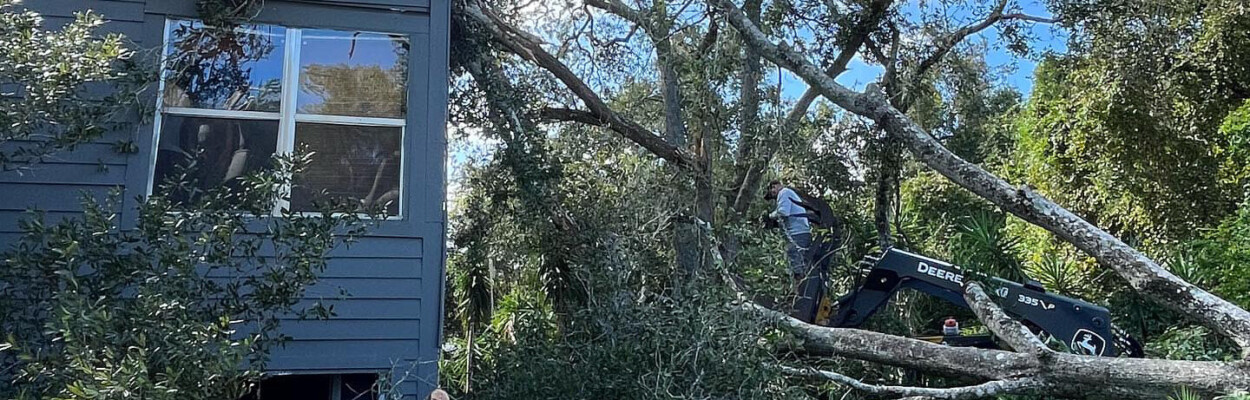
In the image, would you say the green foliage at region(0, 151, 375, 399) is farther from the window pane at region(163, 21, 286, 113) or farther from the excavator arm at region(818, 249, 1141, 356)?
the excavator arm at region(818, 249, 1141, 356)

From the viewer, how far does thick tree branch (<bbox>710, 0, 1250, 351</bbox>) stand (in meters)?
6.51

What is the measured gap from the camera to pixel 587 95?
923cm

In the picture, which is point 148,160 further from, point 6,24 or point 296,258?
point 296,258

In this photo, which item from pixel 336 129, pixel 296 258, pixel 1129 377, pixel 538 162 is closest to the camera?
pixel 296 258

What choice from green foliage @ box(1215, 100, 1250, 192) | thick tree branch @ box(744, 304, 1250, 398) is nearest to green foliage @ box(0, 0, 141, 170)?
thick tree branch @ box(744, 304, 1250, 398)

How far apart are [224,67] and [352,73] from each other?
0.77 m

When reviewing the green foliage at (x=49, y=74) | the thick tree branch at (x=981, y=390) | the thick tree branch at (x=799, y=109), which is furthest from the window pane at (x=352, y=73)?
the thick tree branch at (x=799, y=109)

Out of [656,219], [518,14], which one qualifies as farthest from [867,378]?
[518,14]

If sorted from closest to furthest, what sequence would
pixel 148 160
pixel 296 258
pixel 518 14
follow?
pixel 296 258 → pixel 148 160 → pixel 518 14

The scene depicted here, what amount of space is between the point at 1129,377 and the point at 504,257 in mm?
5154

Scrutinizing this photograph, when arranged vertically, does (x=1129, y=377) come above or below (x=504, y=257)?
below

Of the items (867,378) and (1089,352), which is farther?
(867,378)

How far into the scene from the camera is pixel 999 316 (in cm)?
743

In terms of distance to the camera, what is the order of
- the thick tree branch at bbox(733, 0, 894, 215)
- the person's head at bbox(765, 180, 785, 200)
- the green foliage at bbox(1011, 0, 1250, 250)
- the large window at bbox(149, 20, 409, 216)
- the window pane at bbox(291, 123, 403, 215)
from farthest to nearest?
the green foliage at bbox(1011, 0, 1250, 250), the thick tree branch at bbox(733, 0, 894, 215), the person's head at bbox(765, 180, 785, 200), the window pane at bbox(291, 123, 403, 215), the large window at bbox(149, 20, 409, 216)
